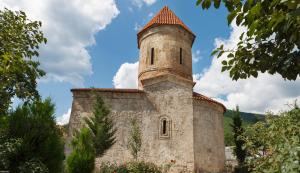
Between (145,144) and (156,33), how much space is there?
23.4 feet

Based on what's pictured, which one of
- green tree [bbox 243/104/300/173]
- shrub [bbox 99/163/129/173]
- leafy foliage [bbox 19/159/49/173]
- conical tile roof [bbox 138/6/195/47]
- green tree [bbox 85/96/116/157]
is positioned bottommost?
shrub [bbox 99/163/129/173]

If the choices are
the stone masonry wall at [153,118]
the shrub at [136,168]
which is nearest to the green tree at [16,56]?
the shrub at [136,168]

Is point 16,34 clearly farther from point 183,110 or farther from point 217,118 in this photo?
point 217,118

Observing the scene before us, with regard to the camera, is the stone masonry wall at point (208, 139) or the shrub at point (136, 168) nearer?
the shrub at point (136, 168)

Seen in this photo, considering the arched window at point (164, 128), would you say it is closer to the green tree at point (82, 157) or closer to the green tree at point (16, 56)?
the green tree at point (82, 157)

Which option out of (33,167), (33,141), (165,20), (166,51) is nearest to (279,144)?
(33,167)

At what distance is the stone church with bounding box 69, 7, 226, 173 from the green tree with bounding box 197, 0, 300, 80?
10615mm

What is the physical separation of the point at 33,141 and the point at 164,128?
8910 millimetres

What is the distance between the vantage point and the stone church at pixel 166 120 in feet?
44.1

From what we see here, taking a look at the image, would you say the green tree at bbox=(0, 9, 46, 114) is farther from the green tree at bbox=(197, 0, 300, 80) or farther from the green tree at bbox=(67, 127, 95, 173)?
the green tree at bbox=(67, 127, 95, 173)

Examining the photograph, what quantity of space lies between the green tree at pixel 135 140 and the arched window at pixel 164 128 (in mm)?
1185

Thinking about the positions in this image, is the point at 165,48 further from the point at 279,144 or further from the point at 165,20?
the point at 279,144

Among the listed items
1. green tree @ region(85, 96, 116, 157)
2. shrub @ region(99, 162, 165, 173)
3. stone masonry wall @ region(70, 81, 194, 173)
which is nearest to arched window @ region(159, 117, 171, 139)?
stone masonry wall @ region(70, 81, 194, 173)

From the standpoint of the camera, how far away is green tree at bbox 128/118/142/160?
12453 millimetres
